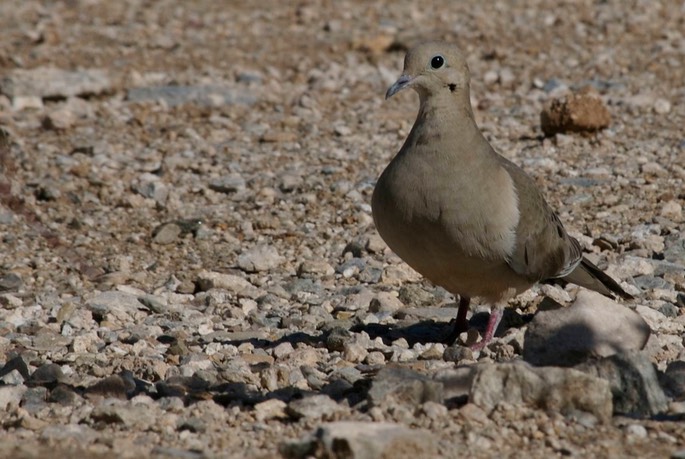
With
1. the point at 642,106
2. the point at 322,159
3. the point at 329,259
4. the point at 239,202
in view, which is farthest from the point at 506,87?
the point at 329,259

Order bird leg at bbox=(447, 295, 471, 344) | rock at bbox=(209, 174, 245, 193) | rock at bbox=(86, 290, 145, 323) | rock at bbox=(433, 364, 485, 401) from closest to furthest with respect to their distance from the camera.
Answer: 1. rock at bbox=(433, 364, 485, 401)
2. bird leg at bbox=(447, 295, 471, 344)
3. rock at bbox=(86, 290, 145, 323)
4. rock at bbox=(209, 174, 245, 193)

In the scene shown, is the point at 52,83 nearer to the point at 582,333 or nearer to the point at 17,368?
the point at 17,368

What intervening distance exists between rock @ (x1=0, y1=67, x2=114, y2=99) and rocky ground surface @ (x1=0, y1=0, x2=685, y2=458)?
0.02 m

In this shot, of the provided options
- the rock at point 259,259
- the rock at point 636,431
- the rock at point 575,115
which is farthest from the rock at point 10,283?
the rock at point 575,115

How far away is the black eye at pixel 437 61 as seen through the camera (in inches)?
225

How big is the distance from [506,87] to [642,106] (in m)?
1.36

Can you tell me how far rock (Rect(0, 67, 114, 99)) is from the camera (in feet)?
34.3

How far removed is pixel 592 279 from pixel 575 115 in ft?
10.2

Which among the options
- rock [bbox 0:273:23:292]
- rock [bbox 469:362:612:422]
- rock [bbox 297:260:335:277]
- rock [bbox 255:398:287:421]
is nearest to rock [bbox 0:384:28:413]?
rock [bbox 255:398:287:421]

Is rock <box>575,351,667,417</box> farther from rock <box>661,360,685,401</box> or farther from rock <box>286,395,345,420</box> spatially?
rock <box>286,395,345,420</box>

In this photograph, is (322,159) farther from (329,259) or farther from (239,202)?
(329,259)

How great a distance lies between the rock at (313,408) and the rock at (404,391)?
0.15 meters

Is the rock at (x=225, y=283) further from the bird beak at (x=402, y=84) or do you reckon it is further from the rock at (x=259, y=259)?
the bird beak at (x=402, y=84)

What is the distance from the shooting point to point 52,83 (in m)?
10.6
